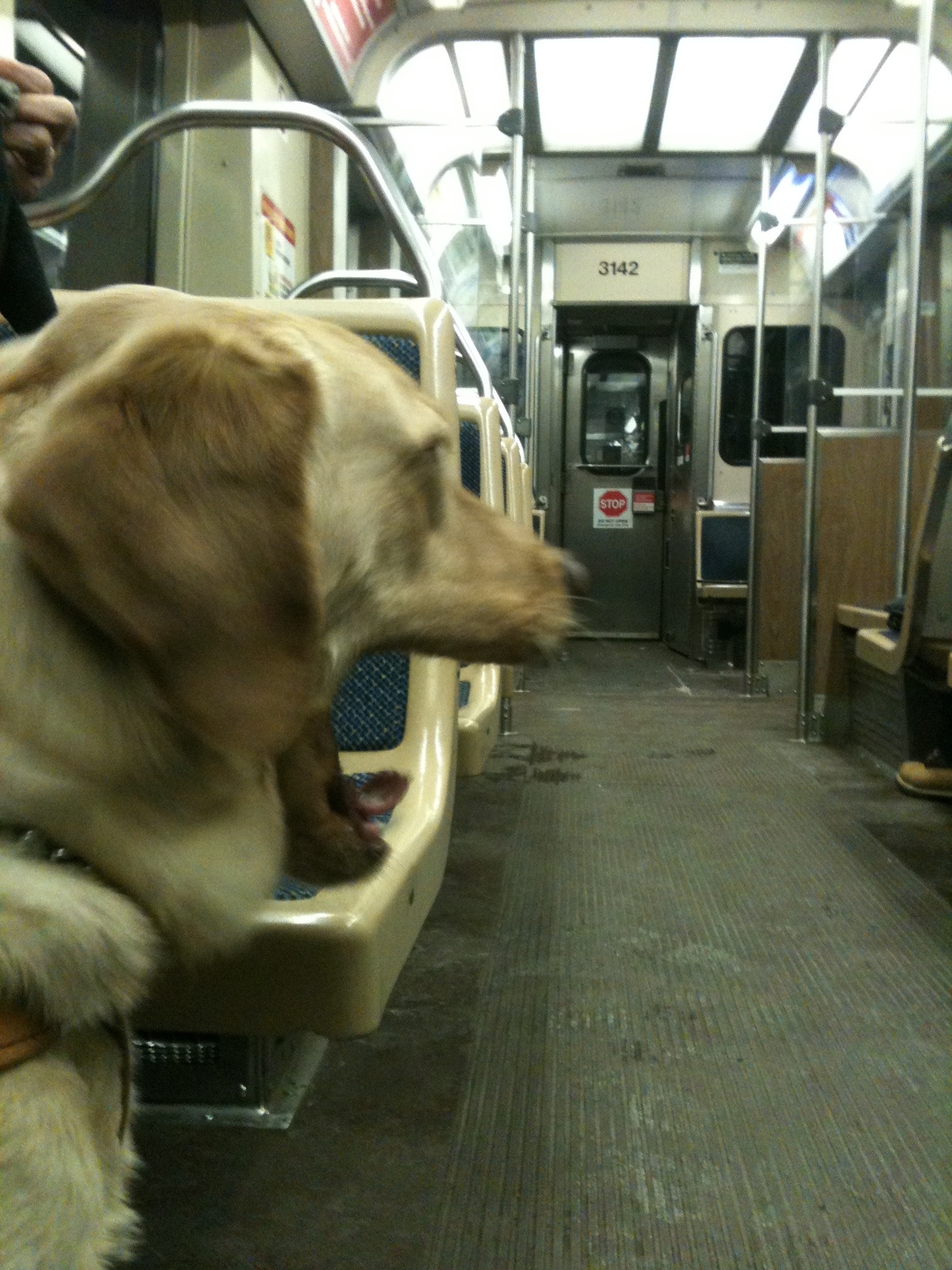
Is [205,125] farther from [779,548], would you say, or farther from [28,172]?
[779,548]

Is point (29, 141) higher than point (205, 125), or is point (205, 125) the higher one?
point (205, 125)

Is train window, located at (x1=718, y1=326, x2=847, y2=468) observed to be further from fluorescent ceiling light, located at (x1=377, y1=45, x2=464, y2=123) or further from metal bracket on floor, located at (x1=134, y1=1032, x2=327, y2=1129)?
metal bracket on floor, located at (x1=134, y1=1032, x2=327, y2=1129)

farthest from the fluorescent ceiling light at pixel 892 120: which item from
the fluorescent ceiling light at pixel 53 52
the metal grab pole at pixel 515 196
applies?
the fluorescent ceiling light at pixel 53 52

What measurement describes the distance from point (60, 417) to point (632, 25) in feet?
16.0

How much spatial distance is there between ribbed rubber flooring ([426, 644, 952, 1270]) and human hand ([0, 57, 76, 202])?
4.39 ft

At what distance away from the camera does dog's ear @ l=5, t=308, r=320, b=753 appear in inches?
24.2

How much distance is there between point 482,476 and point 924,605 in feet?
4.93

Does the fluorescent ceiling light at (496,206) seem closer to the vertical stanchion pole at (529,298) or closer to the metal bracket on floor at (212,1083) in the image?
the vertical stanchion pole at (529,298)

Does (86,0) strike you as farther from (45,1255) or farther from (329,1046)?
(45,1255)

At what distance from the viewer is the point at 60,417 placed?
65 cm

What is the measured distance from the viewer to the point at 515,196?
4547mm

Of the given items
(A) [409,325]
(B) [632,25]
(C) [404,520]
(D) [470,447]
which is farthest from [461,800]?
(B) [632,25]

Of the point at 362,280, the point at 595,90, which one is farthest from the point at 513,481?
the point at 595,90

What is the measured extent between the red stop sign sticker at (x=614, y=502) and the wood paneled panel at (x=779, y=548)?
333cm
